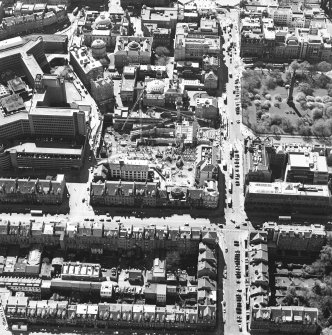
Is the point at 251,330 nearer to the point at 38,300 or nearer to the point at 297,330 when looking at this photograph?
the point at 297,330

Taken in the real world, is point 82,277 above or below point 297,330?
above

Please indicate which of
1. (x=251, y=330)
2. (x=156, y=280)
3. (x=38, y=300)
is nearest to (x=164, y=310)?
(x=156, y=280)

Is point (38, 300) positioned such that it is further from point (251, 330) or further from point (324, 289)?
point (324, 289)

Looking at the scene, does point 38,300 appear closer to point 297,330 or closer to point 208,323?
point 208,323

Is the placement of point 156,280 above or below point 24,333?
above

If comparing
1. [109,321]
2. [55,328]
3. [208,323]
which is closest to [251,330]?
[208,323]

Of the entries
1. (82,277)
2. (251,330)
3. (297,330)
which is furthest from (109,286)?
(297,330)
